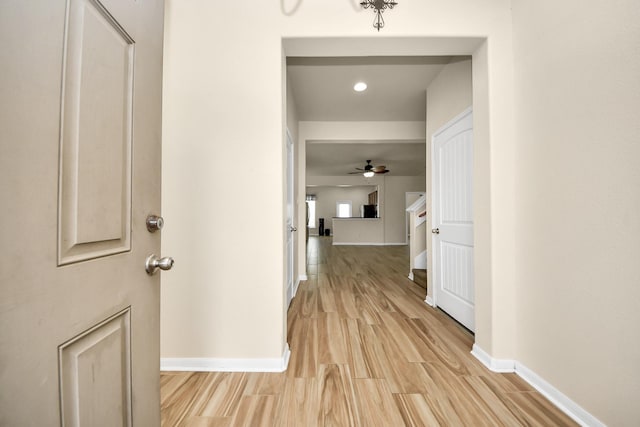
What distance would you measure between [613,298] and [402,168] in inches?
305

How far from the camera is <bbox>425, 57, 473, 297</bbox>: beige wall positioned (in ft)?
7.89

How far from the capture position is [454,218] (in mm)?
2605

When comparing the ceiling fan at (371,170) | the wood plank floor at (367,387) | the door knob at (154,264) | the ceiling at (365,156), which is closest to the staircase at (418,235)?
the ceiling at (365,156)

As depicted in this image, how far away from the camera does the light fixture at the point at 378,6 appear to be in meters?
1.75

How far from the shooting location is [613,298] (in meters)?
1.19

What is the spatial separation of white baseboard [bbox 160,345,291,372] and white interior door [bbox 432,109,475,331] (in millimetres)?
1657

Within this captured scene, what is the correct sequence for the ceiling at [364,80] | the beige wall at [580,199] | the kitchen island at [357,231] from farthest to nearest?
the kitchen island at [357,231] → the ceiling at [364,80] → the beige wall at [580,199]

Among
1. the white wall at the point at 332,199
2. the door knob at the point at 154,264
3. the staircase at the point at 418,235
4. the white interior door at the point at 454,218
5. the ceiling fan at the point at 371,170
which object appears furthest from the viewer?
the white wall at the point at 332,199

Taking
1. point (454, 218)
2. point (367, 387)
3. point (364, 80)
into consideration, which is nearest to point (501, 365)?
point (367, 387)

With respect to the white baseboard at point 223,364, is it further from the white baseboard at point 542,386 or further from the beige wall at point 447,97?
the beige wall at point 447,97

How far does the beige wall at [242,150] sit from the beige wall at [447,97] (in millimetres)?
585

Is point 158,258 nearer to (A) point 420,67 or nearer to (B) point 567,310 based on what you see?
(B) point 567,310

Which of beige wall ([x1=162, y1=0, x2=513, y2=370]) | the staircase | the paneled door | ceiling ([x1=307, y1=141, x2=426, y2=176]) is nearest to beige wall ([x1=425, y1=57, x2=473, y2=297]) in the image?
beige wall ([x1=162, y1=0, x2=513, y2=370])

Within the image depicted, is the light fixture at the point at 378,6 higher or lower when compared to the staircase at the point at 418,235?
higher
